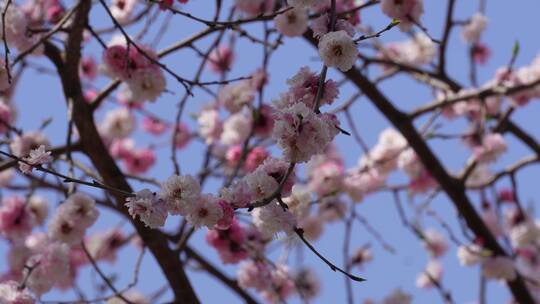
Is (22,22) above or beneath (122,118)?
beneath

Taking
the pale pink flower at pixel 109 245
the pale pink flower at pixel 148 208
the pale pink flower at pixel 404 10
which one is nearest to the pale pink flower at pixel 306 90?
the pale pink flower at pixel 148 208

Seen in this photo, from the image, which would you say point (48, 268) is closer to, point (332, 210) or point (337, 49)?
point (337, 49)

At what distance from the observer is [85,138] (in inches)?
101

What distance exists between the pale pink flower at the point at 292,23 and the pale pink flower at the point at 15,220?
54.1 inches

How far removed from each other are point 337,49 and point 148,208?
0.49m

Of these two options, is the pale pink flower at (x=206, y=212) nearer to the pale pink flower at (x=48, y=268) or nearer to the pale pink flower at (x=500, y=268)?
the pale pink flower at (x=48, y=268)

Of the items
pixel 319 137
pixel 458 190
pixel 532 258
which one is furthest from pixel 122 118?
pixel 319 137

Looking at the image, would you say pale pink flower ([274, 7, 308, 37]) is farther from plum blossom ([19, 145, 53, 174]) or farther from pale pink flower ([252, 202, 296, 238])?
plum blossom ([19, 145, 53, 174])

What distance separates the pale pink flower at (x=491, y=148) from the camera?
142 inches

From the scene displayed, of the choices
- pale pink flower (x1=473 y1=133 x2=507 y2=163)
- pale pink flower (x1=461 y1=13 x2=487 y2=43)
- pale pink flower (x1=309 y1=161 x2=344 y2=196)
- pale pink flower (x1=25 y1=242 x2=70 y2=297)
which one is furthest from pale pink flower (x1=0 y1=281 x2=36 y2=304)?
pale pink flower (x1=461 y1=13 x2=487 y2=43)

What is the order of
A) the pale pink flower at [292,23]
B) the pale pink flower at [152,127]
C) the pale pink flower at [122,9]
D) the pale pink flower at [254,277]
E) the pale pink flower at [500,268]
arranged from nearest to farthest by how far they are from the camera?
the pale pink flower at [292,23] < the pale pink flower at [254,277] < the pale pink flower at [122,9] < the pale pink flower at [500,268] < the pale pink flower at [152,127]

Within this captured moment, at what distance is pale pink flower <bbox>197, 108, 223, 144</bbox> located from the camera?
3.64m

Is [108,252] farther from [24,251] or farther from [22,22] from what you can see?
[22,22]

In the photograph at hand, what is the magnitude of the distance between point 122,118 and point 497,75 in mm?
2143
